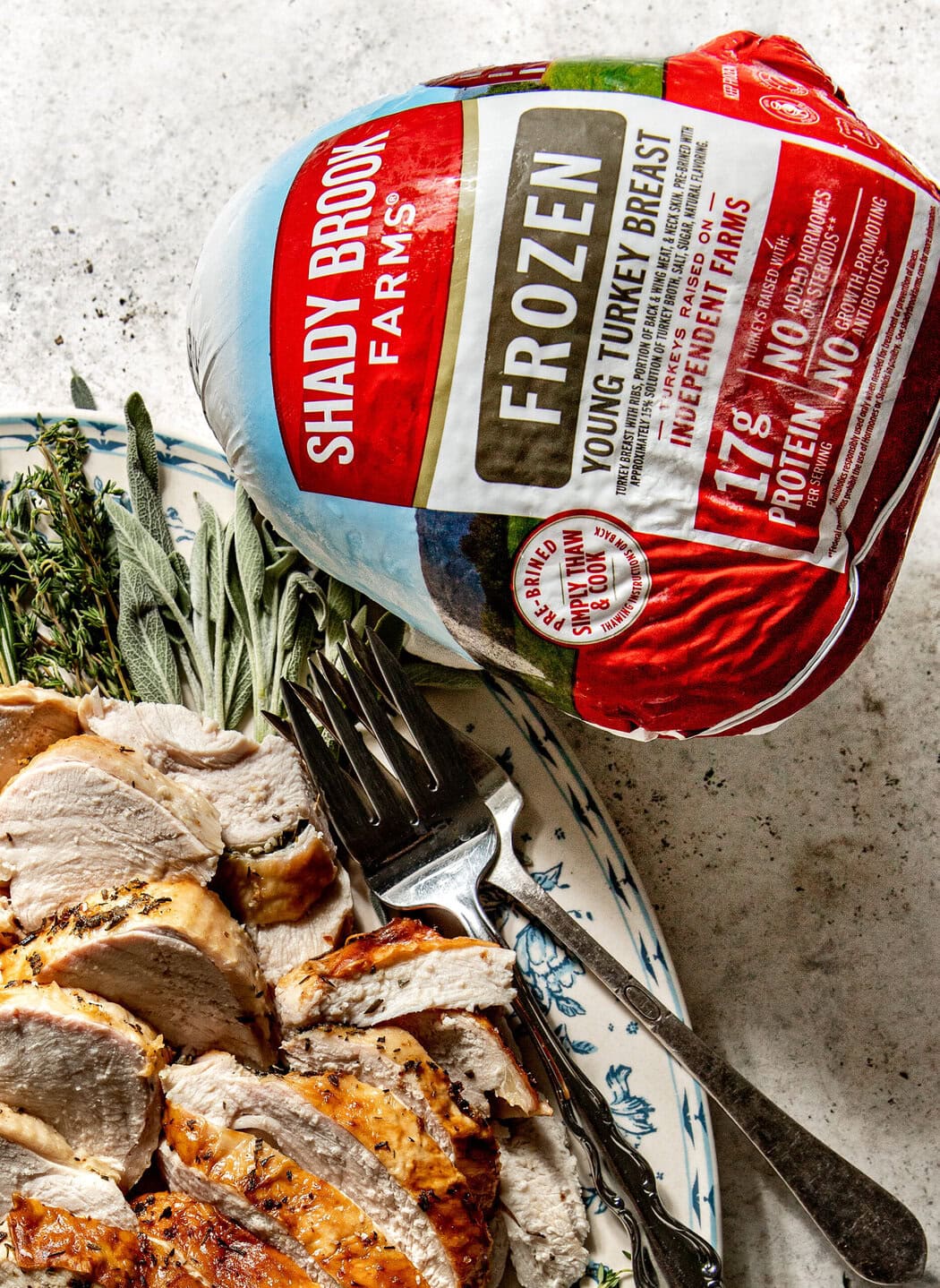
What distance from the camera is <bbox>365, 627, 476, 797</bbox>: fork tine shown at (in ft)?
5.33

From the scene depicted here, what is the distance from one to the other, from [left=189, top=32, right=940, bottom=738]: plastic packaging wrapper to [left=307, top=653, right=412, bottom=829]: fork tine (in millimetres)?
403

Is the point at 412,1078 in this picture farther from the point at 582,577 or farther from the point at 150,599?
the point at 150,599

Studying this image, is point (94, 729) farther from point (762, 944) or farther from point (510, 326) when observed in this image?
point (762, 944)

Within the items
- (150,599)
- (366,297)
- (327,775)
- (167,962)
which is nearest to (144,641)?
(150,599)

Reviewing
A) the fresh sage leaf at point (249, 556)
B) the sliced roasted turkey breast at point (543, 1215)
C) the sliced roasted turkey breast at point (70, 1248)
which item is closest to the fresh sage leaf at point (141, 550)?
the fresh sage leaf at point (249, 556)

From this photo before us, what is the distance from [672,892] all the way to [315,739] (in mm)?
668

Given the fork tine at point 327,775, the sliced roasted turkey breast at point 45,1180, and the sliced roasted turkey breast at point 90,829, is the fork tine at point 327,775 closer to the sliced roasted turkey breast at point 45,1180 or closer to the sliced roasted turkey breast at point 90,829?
the sliced roasted turkey breast at point 90,829

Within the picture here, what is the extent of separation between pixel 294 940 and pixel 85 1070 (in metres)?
0.33

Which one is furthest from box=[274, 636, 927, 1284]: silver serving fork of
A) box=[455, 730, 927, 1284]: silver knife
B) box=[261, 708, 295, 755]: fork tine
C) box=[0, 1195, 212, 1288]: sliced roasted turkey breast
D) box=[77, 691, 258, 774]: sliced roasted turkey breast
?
box=[0, 1195, 212, 1288]: sliced roasted turkey breast

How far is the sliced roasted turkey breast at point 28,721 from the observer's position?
1.59m

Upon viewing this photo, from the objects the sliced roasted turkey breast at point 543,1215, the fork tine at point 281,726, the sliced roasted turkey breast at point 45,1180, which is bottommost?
the sliced roasted turkey breast at point 543,1215

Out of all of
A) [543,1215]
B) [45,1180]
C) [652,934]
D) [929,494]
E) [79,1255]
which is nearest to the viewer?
[79,1255]

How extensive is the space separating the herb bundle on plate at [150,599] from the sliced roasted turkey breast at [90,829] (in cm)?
20

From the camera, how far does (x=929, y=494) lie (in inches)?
72.9
